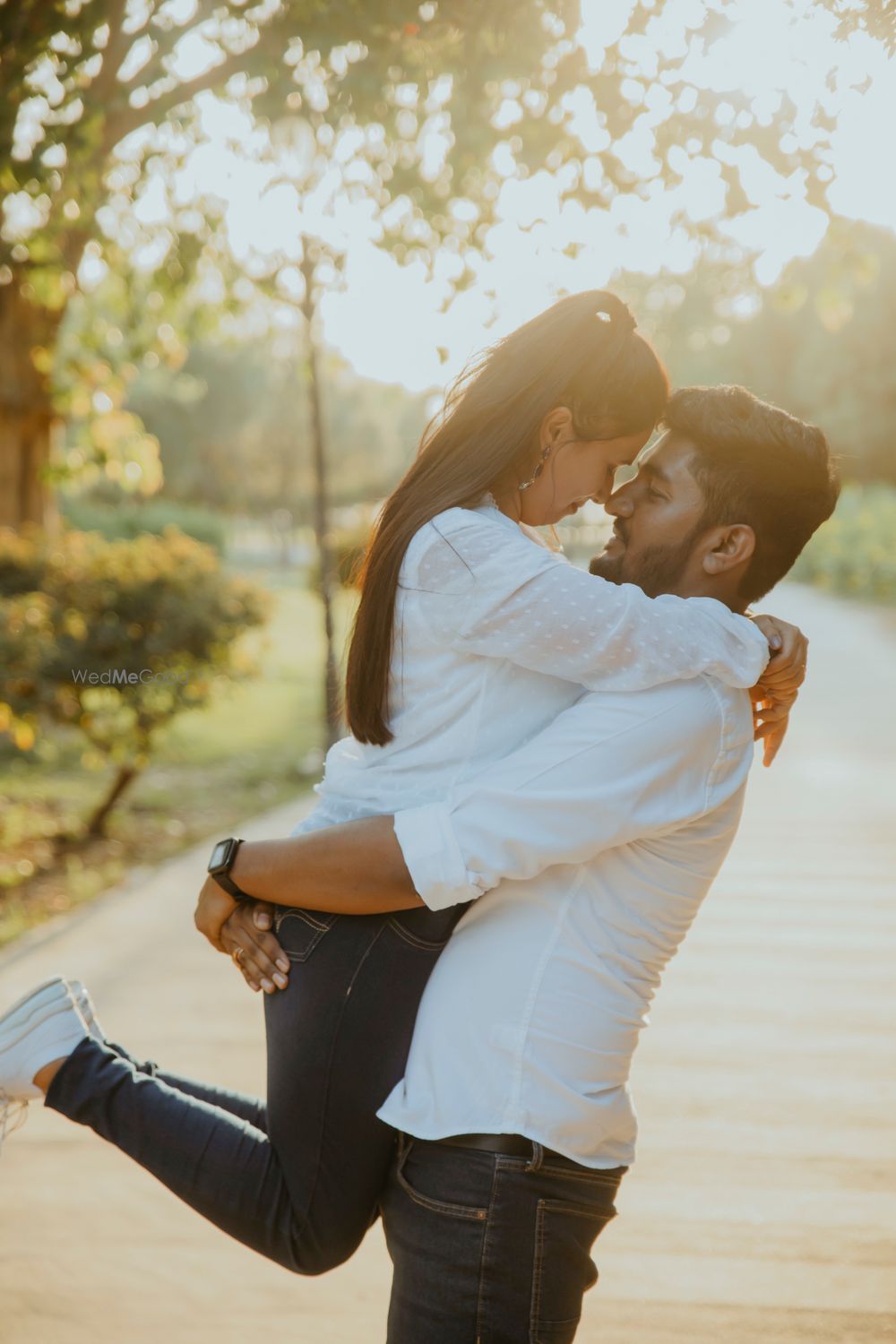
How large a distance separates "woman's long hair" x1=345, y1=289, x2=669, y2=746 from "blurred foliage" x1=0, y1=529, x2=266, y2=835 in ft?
16.8

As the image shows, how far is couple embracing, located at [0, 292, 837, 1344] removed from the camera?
66.9 inches

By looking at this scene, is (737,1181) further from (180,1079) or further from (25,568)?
(25,568)

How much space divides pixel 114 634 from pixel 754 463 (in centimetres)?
555

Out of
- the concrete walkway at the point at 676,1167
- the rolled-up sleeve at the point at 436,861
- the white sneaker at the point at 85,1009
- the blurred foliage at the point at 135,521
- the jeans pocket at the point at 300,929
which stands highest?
the rolled-up sleeve at the point at 436,861

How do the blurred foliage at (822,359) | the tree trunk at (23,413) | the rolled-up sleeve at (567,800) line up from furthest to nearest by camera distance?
the blurred foliage at (822,359) < the tree trunk at (23,413) < the rolled-up sleeve at (567,800)

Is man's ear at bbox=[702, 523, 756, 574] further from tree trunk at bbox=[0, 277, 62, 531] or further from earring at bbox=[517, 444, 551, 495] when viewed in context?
tree trunk at bbox=[0, 277, 62, 531]

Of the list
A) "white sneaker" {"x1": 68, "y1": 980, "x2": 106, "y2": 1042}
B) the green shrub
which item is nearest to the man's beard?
"white sneaker" {"x1": 68, "y1": 980, "x2": 106, "y2": 1042}

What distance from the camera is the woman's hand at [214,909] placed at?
1.92m

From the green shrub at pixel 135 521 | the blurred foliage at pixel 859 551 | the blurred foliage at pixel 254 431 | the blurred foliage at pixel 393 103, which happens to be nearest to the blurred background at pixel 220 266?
the blurred foliage at pixel 393 103

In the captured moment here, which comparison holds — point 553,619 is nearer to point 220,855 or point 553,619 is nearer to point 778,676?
point 778,676

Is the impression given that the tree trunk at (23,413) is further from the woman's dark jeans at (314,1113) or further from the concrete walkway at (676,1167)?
the woman's dark jeans at (314,1113)

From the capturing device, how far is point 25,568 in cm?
724

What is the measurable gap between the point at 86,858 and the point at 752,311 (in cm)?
3518

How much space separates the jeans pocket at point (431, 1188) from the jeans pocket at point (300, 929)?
0.29 meters
